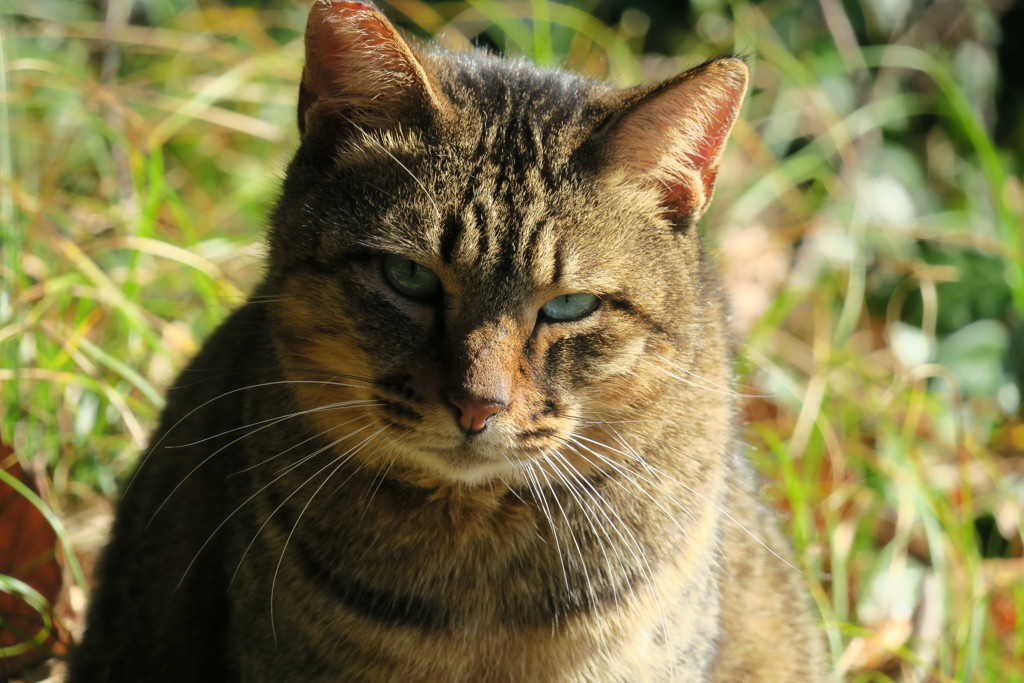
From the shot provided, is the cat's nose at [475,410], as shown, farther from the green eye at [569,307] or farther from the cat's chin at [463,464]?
the green eye at [569,307]

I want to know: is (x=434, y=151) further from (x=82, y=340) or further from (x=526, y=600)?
(x=82, y=340)

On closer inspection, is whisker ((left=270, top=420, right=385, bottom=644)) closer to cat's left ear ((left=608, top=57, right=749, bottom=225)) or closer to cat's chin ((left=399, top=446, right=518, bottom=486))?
cat's chin ((left=399, top=446, right=518, bottom=486))

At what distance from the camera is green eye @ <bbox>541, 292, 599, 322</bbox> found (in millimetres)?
1575

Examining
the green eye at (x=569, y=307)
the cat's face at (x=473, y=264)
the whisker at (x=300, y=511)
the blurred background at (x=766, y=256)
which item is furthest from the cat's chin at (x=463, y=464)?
the blurred background at (x=766, y=256)

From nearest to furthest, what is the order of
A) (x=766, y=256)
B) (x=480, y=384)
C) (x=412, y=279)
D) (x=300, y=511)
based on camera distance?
1. (x=480, y=384)
2. (x=412, y=279)
3. (x=300, y=511)
4. (x=766, y=256)

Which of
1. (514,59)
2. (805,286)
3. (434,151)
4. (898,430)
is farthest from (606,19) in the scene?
(434,151)

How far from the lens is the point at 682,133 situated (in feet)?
5.43

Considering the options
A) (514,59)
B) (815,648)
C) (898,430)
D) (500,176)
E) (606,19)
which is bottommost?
(815,648)

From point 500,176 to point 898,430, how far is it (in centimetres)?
177

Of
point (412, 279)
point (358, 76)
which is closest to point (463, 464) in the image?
point (412, 279)

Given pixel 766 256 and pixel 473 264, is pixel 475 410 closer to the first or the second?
pixel 473 264

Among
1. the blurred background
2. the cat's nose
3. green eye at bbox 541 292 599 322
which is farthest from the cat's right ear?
the blurred background

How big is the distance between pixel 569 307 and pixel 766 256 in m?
2.10

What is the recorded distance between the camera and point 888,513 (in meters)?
2.86
